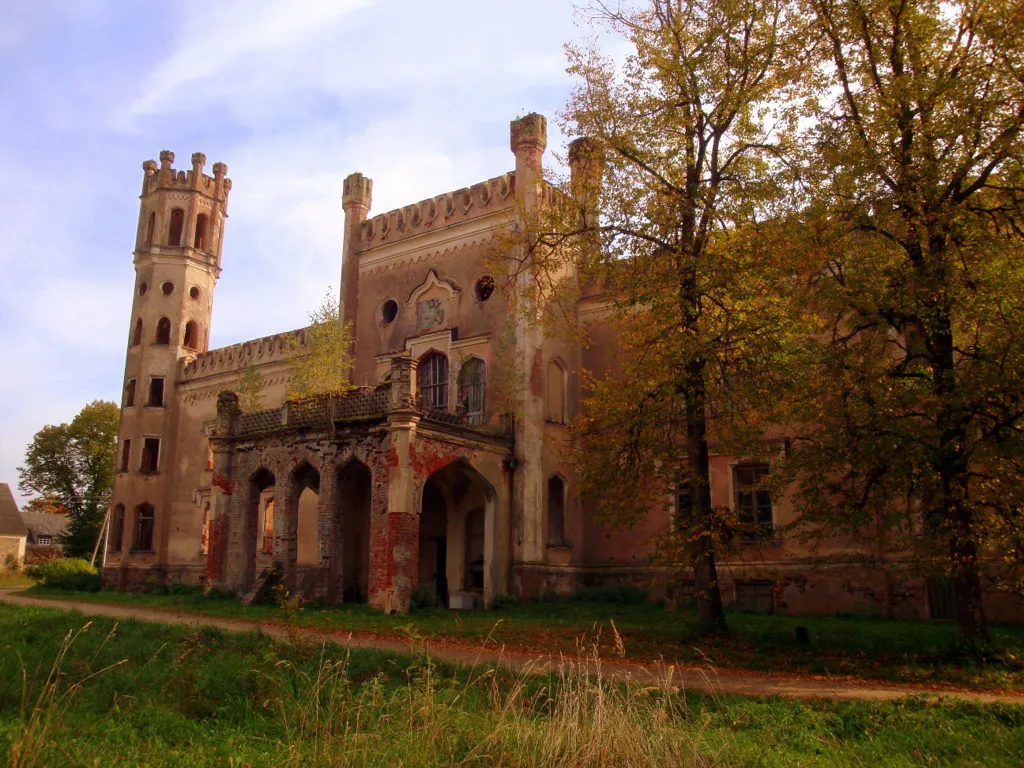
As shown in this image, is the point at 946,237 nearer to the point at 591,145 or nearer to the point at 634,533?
the point at 591,145

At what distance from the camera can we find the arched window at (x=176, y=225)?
36.0 m

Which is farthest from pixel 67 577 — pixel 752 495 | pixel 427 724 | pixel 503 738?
pixel 503 738

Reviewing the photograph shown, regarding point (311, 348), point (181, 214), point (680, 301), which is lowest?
point (680, 301)

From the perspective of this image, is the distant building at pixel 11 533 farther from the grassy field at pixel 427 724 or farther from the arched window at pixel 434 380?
the grassy field at pixel 427 724

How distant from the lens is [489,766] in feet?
18.8

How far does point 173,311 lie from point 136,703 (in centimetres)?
2998

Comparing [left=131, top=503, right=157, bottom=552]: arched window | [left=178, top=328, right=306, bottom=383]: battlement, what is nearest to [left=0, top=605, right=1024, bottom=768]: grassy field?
[left=178, top=328, right=306, bottom=383]: battlement

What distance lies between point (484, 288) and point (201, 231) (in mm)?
17404

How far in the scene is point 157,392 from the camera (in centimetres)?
3500

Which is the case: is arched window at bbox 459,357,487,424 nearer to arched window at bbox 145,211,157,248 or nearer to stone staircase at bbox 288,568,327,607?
stone staircase at bbox 288,568,327,607

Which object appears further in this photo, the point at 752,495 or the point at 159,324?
the point at 159,324

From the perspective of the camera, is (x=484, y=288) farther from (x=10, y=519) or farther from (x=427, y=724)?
(x=10, y=519)

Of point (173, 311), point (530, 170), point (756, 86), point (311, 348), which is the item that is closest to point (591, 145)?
point (756, 86)

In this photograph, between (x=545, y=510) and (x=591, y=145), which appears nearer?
(x=591, y=145)
